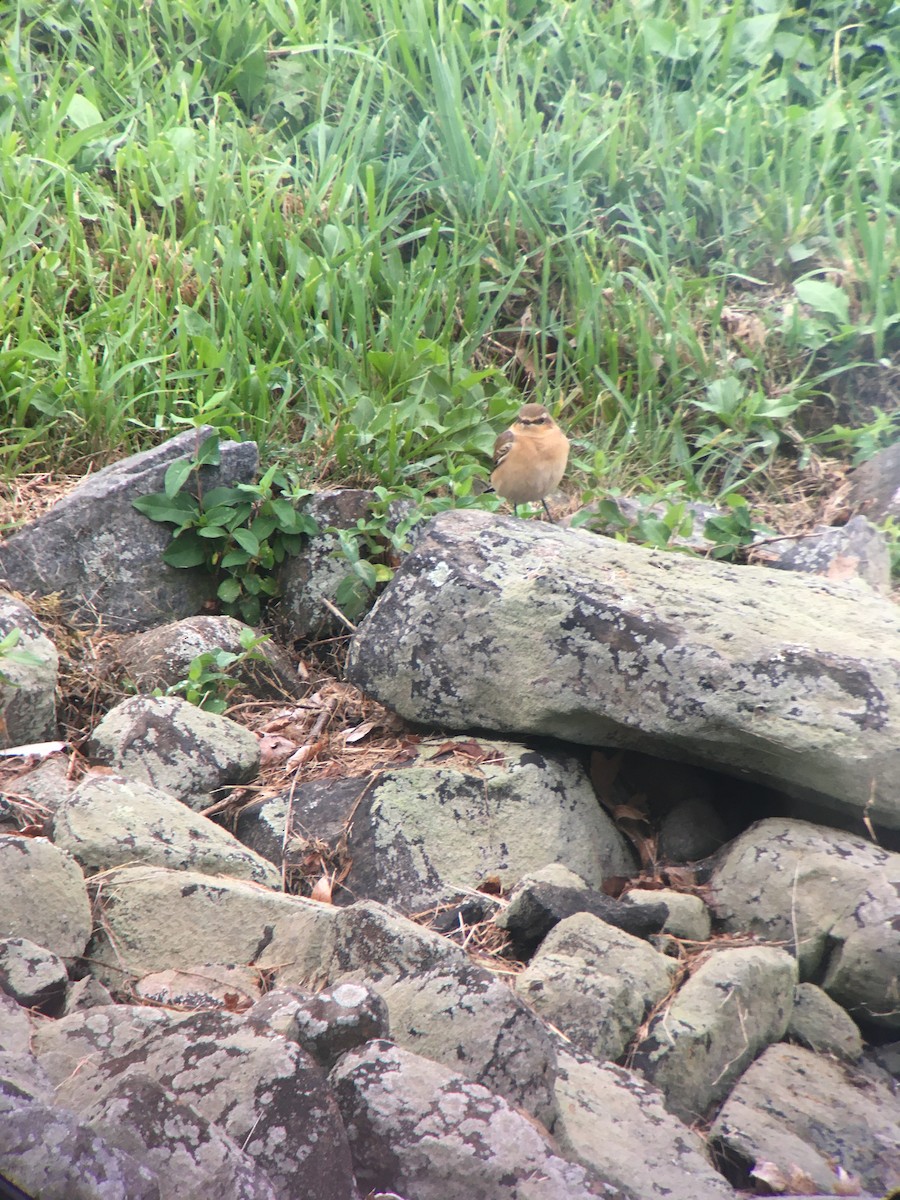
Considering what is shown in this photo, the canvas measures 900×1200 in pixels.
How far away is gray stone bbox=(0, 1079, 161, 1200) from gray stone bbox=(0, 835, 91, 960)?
79 centimetres

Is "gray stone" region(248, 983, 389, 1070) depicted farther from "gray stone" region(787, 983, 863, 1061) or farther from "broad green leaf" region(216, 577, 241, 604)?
"broad green leaf" region(216, 577, 241, 604)

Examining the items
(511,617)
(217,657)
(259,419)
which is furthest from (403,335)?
(511,617)

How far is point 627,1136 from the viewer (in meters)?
2.23

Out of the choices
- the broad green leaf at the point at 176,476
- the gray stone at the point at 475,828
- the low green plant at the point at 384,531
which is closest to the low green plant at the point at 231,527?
the broad green leaf at the point at 176,476

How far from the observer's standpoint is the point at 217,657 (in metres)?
4.25

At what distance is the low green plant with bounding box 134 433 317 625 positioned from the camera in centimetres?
474

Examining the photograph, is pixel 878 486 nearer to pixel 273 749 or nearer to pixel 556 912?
pixel 273 749

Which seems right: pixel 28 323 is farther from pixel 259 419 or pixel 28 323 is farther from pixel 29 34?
pixel 29 34

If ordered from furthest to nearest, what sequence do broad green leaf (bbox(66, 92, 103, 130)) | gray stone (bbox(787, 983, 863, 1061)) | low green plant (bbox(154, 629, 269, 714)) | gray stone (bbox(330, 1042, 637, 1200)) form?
broad green leaf (bbox(66, 92, 103, 130))
low green plant (bbox(154, 629, 269, 714))
gray stone (bbox(787, 983, 863, 1061))
gray stone (bbox(330, 1042, 637, 1200))

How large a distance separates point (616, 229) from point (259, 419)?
266 centimetres

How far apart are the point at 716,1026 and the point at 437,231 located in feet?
15.2

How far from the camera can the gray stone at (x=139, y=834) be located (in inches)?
114

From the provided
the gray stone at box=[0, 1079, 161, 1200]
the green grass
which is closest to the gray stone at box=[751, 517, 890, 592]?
the green grass

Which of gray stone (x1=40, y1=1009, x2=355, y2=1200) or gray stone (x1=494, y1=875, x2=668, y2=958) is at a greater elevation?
gray stone (x1=40, y1=1009, x2=355, y2=1200)
